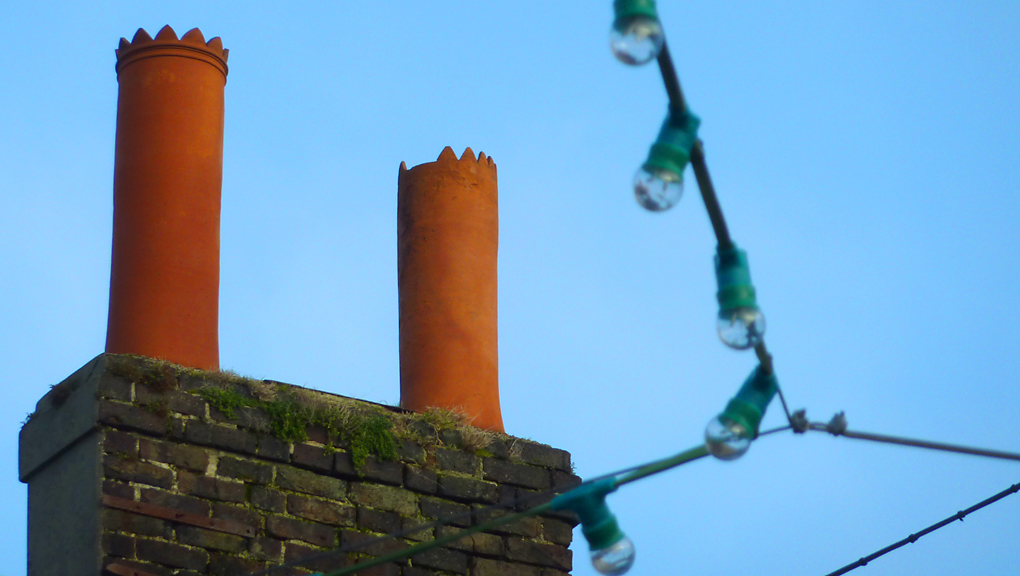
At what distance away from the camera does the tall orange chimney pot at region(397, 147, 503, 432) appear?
19.9 feet

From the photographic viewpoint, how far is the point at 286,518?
5.09 meters

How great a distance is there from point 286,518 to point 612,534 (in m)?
1.98

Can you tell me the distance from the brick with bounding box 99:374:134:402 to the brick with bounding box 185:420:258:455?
0.26m

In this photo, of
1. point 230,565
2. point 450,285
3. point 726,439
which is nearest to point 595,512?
point 726,439

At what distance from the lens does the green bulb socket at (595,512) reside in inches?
137

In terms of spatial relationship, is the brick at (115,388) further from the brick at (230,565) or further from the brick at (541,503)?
the brick at (541,503)

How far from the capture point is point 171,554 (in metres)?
4.77

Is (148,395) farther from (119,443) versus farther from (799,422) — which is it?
(799,422)

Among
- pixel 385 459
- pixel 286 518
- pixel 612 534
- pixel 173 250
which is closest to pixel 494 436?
pixel 385 459

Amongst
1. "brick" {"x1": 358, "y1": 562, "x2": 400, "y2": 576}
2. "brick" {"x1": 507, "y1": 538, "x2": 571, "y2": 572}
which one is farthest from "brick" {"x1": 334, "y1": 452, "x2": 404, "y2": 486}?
"brick" {"x1": 507, "y1": 538, "x2": 571, "y2": 572}

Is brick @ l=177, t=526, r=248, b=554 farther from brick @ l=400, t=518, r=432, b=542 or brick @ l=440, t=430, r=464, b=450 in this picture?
brick @ l=440, t=430, r=464, b=450

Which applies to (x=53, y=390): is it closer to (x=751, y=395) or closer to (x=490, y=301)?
(x=490, y=301)

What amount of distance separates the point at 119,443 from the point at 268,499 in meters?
0.62

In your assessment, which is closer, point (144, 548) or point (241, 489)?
point (144, 548)
